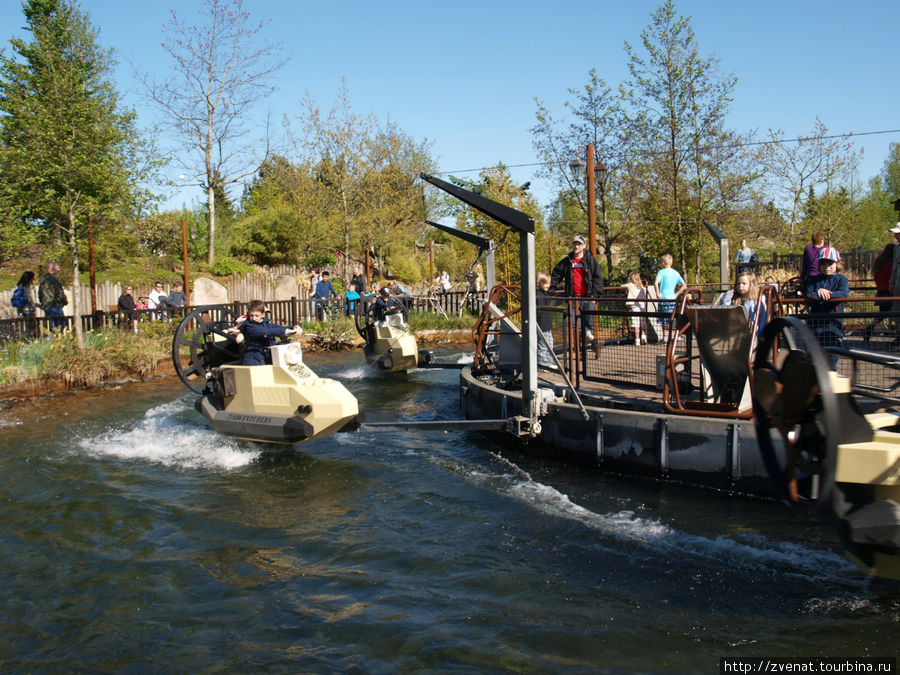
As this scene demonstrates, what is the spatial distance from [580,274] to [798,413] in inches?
287

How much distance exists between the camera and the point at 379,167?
1319 inches

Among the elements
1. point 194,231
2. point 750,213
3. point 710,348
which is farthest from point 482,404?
point 194,231

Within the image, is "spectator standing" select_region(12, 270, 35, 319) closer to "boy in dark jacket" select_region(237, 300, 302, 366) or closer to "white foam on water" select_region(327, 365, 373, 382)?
"white foam on water" select_region(327, 365, 373, 382)

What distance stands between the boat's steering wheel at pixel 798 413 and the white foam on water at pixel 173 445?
6791 millimetres

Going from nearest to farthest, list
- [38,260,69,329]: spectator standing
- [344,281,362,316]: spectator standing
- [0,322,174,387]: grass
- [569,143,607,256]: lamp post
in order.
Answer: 1. [0,322,174,387]: grass
2. [38,260,69,329]: spectator standing
3. [569,143,607,256]: lamp post
4. [344,281,362,316]: spectator standing

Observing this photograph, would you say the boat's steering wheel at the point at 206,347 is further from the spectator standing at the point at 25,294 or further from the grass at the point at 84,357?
the spectator standing at the point at 25,294

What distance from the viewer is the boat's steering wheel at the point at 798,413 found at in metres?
4.06

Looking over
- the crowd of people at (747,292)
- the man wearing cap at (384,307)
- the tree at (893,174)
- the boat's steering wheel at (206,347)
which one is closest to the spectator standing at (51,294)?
the man wearing cap at (384,307)

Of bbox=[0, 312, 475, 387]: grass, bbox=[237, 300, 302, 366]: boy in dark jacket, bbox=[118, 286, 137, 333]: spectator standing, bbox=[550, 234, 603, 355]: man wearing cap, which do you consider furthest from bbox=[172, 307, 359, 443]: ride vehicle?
bbox=[118, 286, 137, 333]: spectator standing

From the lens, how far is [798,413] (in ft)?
14.7

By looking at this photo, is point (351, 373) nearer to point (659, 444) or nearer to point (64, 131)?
point (64, 131)

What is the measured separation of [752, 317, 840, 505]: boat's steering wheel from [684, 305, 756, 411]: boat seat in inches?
91.7

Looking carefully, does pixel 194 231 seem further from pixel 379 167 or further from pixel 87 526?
pixel 87 526

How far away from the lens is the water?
16.3ft
